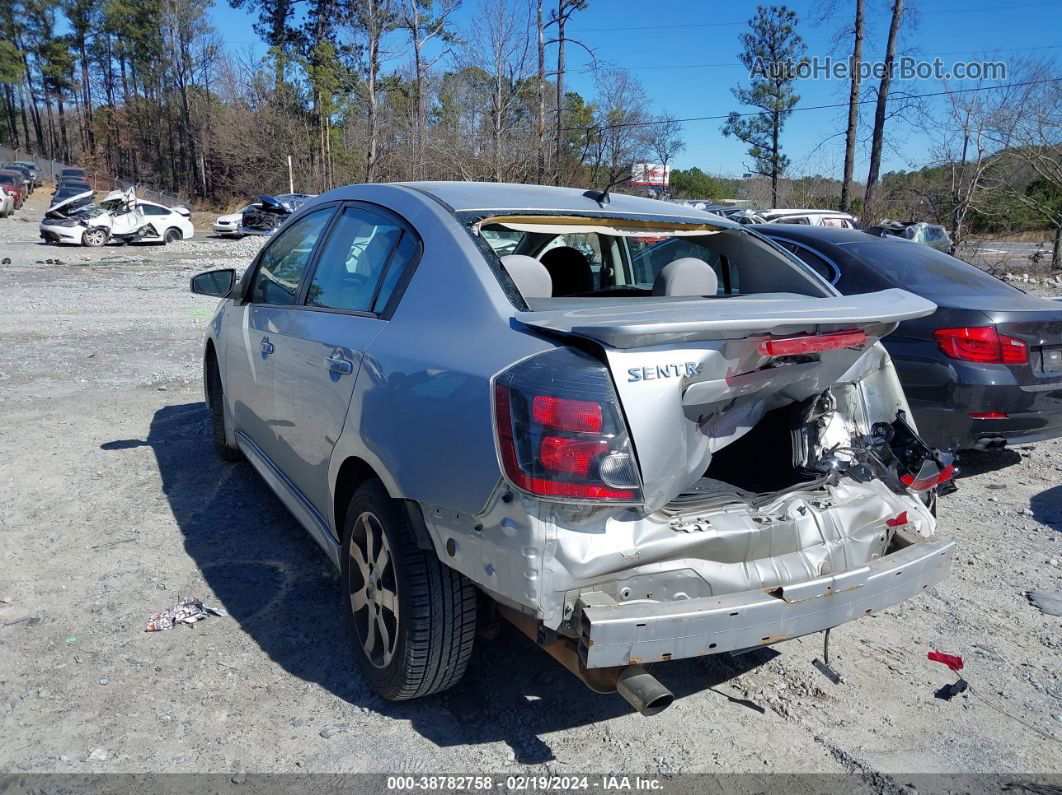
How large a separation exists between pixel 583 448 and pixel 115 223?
89.6ft

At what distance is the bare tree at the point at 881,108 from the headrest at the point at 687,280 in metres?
20.6

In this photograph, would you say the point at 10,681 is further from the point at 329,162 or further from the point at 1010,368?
the point at 329,162

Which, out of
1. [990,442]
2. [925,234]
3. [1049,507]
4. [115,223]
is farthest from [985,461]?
[115,223]

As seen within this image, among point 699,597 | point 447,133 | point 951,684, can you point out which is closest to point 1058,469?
point 951,684

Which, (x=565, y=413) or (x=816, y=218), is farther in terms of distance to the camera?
(x=816, y=218)

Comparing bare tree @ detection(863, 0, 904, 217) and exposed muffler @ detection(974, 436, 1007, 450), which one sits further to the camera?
bare tree @ detection(863, 0, 904, 217)

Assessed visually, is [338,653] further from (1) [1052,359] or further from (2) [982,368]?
(1) [1052,359]

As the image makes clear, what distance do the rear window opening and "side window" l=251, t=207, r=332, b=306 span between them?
899mm

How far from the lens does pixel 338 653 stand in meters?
3.26

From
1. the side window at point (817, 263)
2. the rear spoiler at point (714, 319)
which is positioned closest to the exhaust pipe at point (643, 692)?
the rear spoiler at point (714, 319)

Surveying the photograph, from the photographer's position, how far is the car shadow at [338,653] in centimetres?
289

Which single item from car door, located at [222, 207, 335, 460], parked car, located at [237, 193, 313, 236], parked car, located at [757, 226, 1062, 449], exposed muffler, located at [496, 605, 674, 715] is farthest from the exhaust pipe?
parked car, located at [237, 193, 313, 236]

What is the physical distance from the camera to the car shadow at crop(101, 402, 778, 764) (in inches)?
114

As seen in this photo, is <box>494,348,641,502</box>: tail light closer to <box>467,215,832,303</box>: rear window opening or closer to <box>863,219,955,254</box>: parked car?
<box>467,215,832,303</box>: rear window opening
